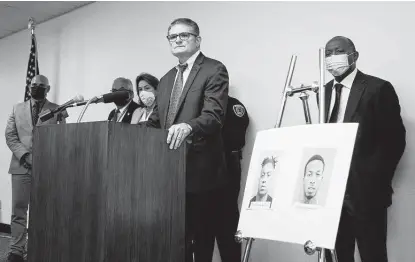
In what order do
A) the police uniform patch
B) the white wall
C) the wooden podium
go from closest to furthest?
1. the wooden podium
2. the white wall
3. the police uniform patch

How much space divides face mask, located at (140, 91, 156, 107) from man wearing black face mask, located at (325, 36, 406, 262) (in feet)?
5.09

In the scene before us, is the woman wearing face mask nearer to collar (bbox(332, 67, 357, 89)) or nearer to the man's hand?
collar (bbox(332, 67, 357, 89))

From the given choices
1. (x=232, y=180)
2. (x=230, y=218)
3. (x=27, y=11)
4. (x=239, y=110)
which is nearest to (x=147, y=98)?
(x=239, y=110)

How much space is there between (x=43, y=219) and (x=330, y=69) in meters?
1.63

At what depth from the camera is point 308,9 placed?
11.4 feet

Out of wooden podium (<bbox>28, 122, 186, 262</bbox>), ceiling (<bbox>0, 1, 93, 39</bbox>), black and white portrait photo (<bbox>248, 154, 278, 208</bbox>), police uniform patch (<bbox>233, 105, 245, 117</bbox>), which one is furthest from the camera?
ceiling (<bbox>0, 1, 93, 39</bbox>)

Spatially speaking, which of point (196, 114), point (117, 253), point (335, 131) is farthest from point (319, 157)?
point (117, 253)

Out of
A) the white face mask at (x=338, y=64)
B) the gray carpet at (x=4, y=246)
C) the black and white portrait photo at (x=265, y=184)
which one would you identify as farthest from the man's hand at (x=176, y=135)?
the gray carpet at (x=4, y=246)

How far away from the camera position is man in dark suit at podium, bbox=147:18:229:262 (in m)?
2.25

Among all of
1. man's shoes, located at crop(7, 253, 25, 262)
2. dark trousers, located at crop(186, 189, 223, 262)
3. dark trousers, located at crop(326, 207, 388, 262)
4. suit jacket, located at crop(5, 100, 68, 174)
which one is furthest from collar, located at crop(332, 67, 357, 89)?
man's shoes, located at crop(7, 253, 25, 262)

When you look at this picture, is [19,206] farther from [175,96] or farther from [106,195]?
[106,195]

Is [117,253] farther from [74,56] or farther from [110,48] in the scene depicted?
[74,56]

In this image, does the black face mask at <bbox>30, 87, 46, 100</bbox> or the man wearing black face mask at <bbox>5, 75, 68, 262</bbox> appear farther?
the black face mask at <bbox>30, 87, 46, 100</bbox>

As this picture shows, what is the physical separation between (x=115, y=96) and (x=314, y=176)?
37.2 inches
